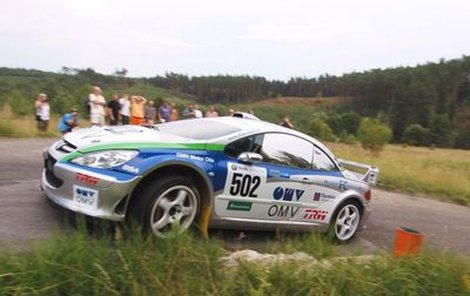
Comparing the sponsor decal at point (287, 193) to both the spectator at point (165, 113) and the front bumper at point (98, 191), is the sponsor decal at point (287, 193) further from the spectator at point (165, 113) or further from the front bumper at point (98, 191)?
the spectator at point (165, 113)

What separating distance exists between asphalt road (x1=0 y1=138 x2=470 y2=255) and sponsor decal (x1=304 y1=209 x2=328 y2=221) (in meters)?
0.55

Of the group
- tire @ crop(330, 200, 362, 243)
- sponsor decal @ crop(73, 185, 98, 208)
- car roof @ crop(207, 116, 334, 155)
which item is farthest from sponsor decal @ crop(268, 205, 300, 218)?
sponsor decal @ crop(73, 185, 98, 208)

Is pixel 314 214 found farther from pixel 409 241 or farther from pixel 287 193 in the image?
pixel 409 241

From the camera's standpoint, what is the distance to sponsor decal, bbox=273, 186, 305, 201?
705 centimetres

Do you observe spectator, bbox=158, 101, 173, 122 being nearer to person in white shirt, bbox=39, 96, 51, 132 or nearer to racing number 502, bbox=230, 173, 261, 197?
person in white shirt, bbox=39, 96, 51, 132

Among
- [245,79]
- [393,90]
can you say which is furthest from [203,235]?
[245,79]

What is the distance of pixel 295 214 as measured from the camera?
735cm

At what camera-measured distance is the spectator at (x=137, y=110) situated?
1873 cm

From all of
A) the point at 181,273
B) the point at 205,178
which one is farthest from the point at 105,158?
the point at 181,273

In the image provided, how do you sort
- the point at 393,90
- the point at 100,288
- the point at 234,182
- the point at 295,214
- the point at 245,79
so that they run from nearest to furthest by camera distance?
the point at 100,288 → the point at 234,182 → the point at 295,214 → the point at 393,90 → the point at 245,79

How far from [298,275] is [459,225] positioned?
7149 mm

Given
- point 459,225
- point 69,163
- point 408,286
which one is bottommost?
point 459,225

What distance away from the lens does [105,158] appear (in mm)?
5922

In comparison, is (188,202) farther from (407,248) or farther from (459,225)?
(459,225)
